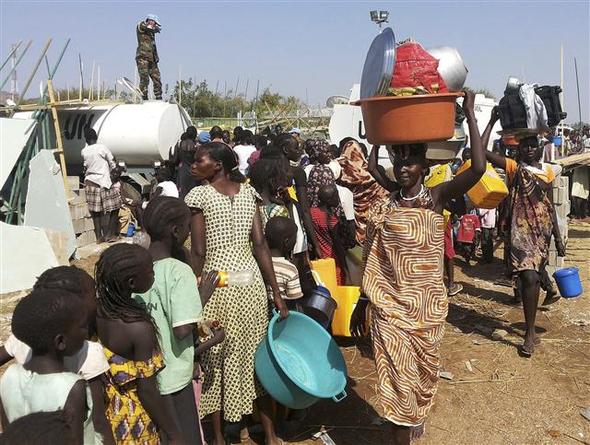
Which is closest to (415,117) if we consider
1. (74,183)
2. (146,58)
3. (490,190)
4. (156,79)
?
(490,190)

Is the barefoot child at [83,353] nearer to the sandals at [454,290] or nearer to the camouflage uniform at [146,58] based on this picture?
the sandals at [454,290]

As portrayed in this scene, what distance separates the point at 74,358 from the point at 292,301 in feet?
6.82

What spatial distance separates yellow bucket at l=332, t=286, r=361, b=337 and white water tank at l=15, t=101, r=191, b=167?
7322 mm

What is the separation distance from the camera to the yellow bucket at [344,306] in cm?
479

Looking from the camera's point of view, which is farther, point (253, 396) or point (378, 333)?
point (253, 396)

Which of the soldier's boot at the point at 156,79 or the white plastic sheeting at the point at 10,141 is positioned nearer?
the white plastic sheeting at the point at 10,141

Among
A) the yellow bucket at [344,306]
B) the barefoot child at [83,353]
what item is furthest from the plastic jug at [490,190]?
the barefoot child at [83,353]

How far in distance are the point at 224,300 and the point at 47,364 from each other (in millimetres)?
1464

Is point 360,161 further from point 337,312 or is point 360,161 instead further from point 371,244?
point 371,244

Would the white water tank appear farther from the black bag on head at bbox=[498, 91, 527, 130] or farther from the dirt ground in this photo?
the black bag on head at bbox=[498, 91, 527, 130]

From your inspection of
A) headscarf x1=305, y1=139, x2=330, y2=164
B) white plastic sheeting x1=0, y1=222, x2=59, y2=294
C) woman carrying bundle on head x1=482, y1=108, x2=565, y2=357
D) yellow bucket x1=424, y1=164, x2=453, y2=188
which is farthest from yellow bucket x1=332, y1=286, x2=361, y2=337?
white plastic sheeting x1=0, y1=222, x2=59, y2=294

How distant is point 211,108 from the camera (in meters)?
30.0

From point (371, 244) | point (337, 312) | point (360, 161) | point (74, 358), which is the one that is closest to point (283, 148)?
point (360, 161)

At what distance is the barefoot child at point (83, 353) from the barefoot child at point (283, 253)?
1.61 m
